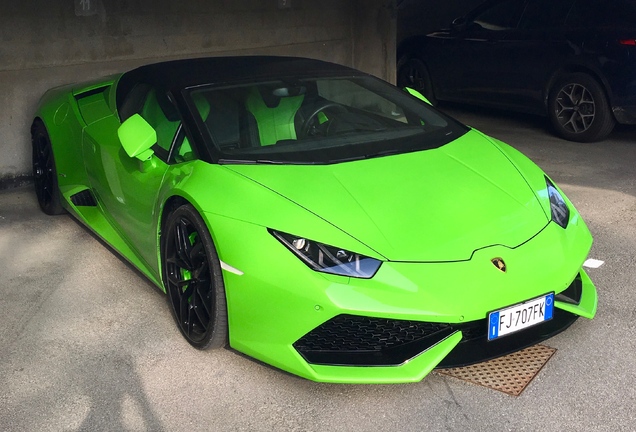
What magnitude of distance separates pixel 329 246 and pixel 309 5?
5442 mm

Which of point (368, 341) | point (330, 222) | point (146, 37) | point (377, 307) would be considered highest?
point (146, 37)

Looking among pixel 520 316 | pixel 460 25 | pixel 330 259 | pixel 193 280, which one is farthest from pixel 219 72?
pixel 460 25

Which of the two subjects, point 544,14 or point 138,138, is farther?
point 544,14

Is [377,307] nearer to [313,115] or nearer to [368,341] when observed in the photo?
[368,341]

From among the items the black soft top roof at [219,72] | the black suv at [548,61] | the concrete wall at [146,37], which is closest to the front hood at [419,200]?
the black soft top roof at [219,72]

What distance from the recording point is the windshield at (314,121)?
11.8ft

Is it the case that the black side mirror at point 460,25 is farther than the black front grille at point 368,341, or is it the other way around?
the black side mirror at point 460,25

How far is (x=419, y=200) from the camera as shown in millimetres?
3246

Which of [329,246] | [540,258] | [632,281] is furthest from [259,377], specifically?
[632,281]

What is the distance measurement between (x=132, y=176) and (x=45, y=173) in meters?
1.61

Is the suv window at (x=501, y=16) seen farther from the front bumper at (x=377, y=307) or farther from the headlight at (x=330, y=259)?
the headlight at (x=330, y=259)

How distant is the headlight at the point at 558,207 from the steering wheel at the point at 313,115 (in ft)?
3.79

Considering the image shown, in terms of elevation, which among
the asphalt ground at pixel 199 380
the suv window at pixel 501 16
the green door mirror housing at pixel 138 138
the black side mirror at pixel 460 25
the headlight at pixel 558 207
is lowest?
the asphalt ground at pixel 199 380

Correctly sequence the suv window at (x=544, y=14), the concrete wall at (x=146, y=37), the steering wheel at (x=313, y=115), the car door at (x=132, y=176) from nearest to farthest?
the car door at (x=132, y=176)
the steering wheel at (x=313, y=115)
the concrete wall at (x=146, y=37)
the suv window at (x=544, y=14)
